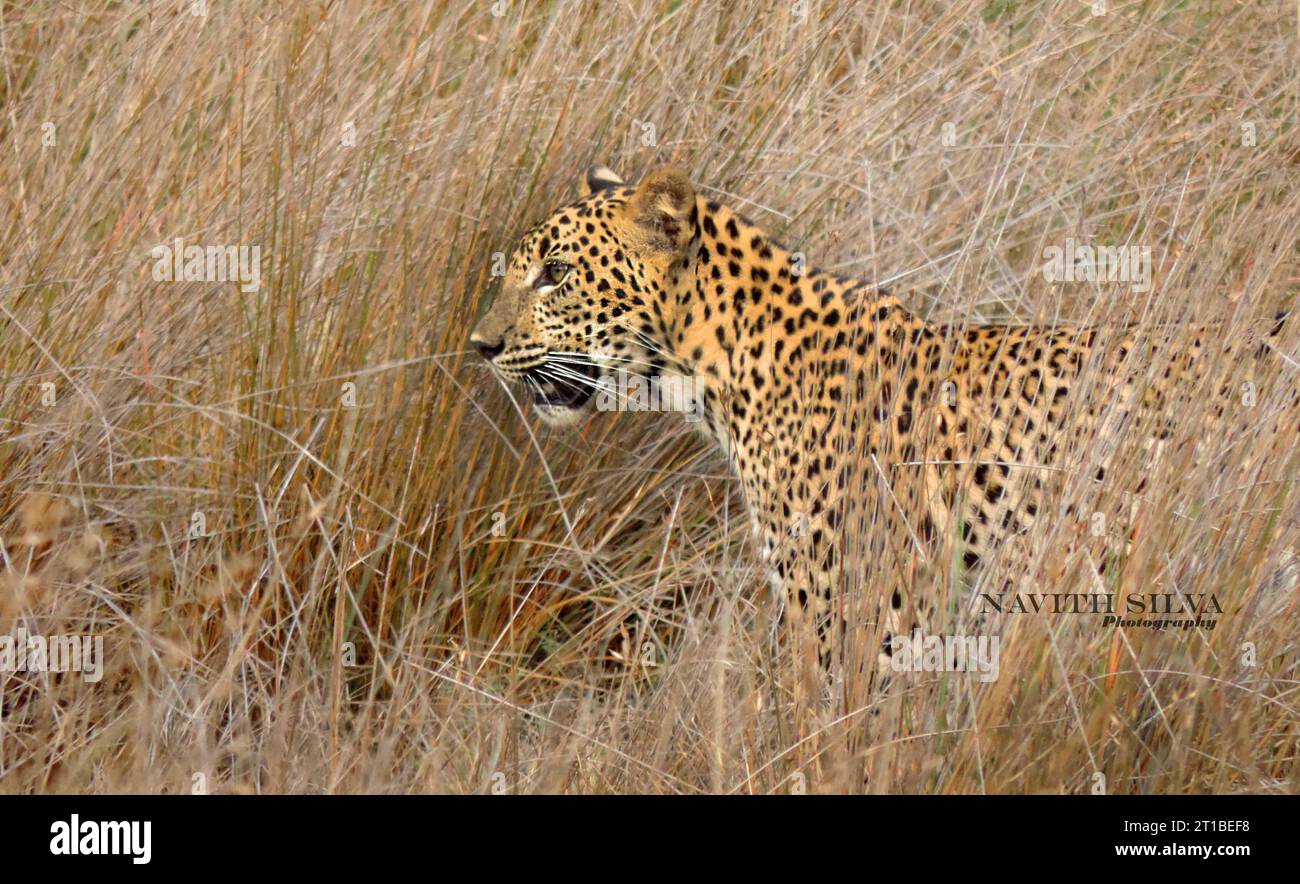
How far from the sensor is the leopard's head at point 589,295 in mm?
5309

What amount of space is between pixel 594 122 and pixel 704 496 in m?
1.38

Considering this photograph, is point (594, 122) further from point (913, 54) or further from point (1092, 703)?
point (1092, 703)

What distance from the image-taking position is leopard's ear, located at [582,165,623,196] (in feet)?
18.1

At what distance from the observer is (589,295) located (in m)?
5.35

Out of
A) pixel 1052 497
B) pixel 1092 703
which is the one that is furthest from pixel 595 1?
pixel 1092 703

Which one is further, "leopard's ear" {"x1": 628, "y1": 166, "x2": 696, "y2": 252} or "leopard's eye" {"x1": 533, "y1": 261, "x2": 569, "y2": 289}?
"leopard's eye" {"x1": 533, "y1": 261, "x2": 569, "y2": 289}
